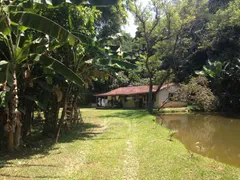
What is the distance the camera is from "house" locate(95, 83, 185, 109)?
31.6 metres

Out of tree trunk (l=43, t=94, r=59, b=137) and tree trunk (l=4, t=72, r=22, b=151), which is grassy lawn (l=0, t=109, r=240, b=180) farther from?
tree trunk (l=43, t=94, r=59, b=137)

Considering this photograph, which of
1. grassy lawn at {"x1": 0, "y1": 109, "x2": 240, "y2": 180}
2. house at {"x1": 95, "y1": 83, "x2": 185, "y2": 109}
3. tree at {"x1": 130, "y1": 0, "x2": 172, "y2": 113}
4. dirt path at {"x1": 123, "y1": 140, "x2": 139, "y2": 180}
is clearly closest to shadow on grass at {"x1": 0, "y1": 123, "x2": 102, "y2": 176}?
grassy lawn at {"x1": 0, "y1": 109, "x2": 240, "y2": 180}

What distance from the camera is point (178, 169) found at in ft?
21.9

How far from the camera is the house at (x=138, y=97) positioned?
3162 cm

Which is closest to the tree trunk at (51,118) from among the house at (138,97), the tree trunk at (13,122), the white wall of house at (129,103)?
the tree trunk at (13,122)

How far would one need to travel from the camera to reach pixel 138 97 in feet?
110

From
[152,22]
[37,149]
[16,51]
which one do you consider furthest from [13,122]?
[152,22]

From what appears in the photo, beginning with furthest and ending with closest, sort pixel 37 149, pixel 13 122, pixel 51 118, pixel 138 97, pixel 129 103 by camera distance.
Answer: pixel 129 103
pixel 138 97
pixel 51 118
pixel 37 149
pixel 13 122

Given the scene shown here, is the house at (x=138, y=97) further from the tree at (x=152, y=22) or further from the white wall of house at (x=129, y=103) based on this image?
the tree at (x=152, y=22)

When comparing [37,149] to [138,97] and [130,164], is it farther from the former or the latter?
[138,97]

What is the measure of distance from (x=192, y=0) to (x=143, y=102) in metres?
14.2

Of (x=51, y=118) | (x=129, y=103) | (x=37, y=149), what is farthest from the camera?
(x=129, y=103)

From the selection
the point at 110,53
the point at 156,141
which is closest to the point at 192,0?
the point at 110,53

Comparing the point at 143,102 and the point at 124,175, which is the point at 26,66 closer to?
the point at 124,175
